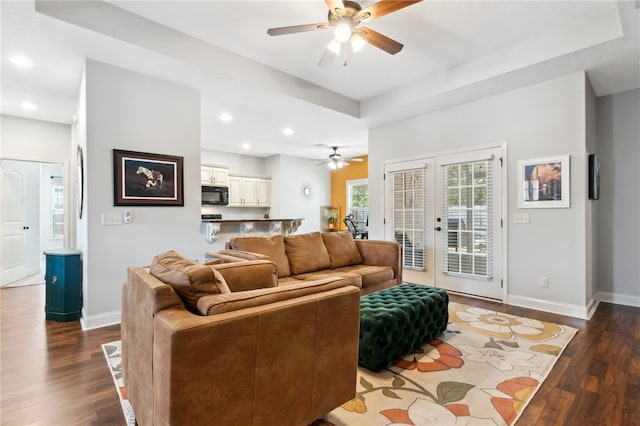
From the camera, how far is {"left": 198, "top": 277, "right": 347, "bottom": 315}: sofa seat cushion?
1249 millimetres

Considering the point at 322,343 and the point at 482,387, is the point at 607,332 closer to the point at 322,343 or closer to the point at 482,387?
the point at 482,387

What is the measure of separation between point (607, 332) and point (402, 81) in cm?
363

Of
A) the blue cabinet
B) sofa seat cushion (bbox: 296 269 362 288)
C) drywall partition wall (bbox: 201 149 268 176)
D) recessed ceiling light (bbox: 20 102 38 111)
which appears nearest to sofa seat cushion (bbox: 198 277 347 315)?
sofa seat cushion (bbox: 296 269 362 288)

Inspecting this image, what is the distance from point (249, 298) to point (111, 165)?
9.35ft

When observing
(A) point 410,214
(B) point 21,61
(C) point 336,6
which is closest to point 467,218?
(A) point 410,214

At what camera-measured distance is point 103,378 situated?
214 centimetres

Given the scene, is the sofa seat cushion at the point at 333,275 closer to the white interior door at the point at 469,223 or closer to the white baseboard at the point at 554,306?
the white interior door at the point at 469,223

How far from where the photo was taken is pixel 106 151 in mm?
3221

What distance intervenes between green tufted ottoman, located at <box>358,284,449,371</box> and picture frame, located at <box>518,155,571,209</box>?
6.27 feet

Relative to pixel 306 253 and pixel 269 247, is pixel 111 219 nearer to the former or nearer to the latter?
pixel 269 247

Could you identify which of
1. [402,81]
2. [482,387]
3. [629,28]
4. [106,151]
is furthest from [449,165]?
[106,151]

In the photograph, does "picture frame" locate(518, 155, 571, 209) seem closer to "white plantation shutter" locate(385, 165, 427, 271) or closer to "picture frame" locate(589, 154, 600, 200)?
"picture frame" locate(589, 154, 600, 200)

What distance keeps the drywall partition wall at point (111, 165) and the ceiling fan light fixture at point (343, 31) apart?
2.18 metres

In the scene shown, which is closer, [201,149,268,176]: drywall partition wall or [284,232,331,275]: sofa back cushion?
[284,232,331,275]: sofa back cushion
